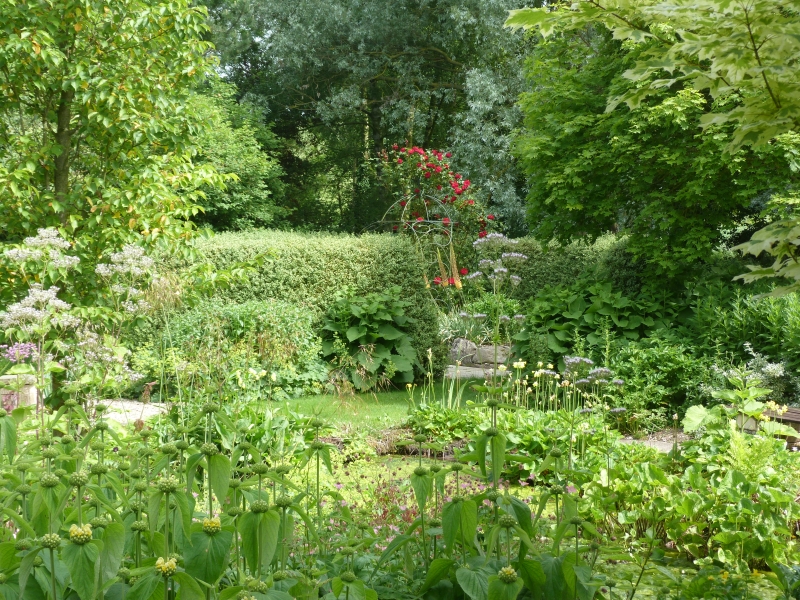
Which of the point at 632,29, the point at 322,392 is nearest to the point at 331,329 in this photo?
the point at 322,392

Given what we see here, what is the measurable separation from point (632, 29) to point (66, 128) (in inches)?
195

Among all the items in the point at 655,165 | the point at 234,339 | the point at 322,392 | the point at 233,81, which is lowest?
the point at 322,392

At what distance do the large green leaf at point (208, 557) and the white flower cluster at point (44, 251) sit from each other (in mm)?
3718

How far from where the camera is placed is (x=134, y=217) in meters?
5.39

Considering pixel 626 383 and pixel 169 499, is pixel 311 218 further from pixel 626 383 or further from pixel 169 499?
pixel 169 499

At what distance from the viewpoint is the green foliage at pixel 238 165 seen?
49.6 feet

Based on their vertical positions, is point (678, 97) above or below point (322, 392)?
above

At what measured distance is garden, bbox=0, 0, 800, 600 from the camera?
172cm

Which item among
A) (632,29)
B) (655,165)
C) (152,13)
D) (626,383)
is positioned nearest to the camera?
(632,29)

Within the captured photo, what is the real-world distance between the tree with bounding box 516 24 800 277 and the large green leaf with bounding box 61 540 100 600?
6.37m

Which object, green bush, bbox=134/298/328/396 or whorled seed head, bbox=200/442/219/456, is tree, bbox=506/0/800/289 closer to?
whorled seed head, bbox=200/442/219/456

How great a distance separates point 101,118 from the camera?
5.21 metres

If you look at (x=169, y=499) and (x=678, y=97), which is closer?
(x=169, y=499)

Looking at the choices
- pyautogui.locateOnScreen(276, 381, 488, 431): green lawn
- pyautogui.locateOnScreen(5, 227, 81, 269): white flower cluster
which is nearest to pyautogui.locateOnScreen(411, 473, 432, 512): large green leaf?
pyautogui.locateOnScreen(276, 381, 488, 431): green lawn
